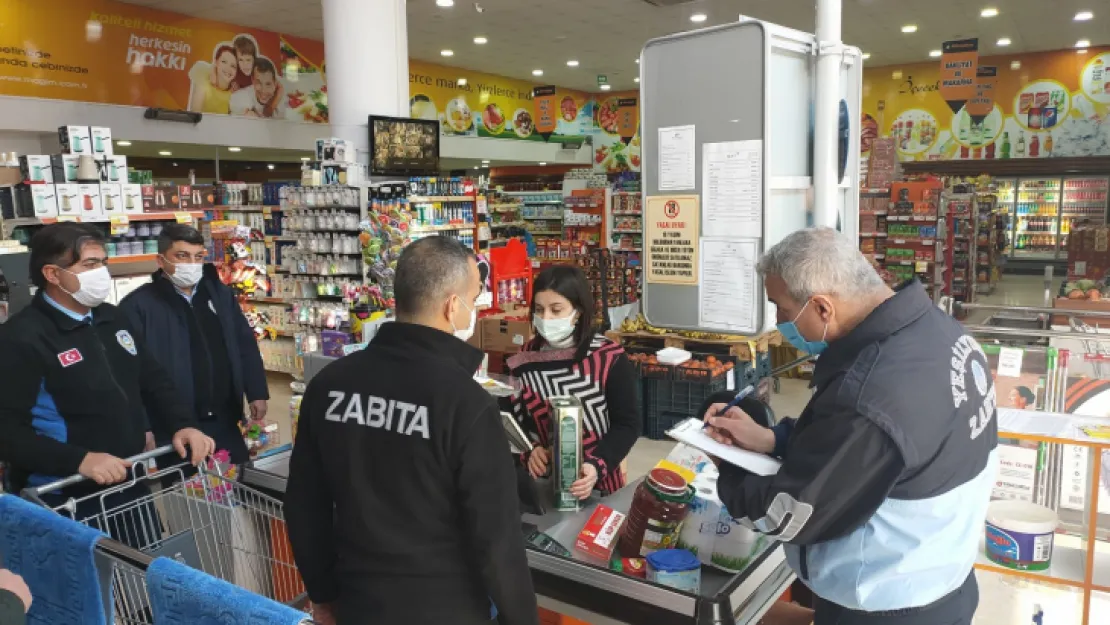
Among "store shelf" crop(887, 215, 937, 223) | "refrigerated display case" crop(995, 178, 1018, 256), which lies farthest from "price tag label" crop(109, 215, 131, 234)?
"refrigerated display case" crop(995, 178, 1018, 256)

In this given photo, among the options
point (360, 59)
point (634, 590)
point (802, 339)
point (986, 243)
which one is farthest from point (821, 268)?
point (986, 243)

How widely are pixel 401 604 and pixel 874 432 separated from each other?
3.32 ft

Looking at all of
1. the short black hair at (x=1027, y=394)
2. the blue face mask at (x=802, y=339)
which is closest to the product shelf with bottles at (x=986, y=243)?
the short black hair at (x=1027, y=394)

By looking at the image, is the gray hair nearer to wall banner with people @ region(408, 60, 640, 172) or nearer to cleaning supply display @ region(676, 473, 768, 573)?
cleaning supply display @ region(676, 473, 768, 573)

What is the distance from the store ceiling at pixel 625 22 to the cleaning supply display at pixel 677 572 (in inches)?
444

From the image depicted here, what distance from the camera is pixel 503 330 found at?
7.88m

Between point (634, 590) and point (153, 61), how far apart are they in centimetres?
1236

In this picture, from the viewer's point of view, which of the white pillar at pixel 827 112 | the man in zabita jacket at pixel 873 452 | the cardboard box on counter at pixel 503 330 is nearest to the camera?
the man in zabita jacket at pixel 873 452

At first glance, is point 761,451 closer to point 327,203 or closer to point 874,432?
point 874,432

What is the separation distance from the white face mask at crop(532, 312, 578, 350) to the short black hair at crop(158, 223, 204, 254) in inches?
80.6

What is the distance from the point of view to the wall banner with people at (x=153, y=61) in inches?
402

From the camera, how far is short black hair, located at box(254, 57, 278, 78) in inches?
514

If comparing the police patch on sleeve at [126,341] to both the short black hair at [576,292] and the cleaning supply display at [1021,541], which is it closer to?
the short black hair at [576,292]

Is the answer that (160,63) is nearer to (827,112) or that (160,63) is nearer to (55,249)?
(55,249)
